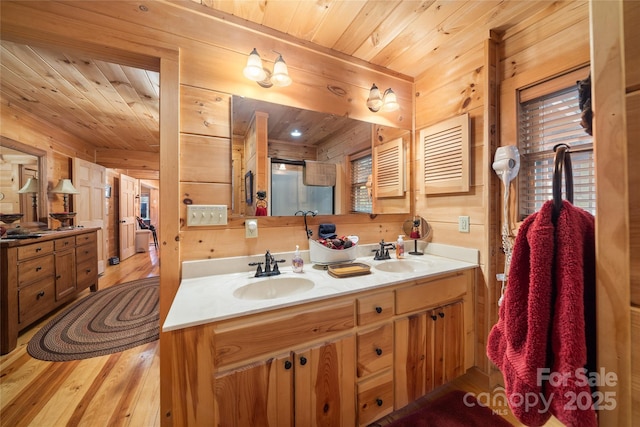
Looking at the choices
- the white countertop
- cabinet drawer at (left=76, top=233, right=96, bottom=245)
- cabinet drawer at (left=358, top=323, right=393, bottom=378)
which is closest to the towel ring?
the white countertop

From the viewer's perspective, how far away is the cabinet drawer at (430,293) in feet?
3.99

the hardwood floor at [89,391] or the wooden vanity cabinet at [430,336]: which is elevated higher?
the wooden vanity cabinet at [430,336]

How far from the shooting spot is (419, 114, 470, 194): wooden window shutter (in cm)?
160

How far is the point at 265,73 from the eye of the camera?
4.53 ft

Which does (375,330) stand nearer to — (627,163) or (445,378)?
(445,378)

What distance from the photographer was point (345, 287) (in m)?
1.09

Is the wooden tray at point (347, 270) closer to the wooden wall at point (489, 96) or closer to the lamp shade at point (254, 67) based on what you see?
the wooden wall at point (489, 96)

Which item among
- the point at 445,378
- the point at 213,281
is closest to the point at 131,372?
the point at 213,281

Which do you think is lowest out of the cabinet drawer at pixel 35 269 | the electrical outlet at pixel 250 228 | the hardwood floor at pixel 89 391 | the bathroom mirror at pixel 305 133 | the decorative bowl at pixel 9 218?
the hardwood floor at pixel 89 391

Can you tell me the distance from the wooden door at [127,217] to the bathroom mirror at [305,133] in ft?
16.8

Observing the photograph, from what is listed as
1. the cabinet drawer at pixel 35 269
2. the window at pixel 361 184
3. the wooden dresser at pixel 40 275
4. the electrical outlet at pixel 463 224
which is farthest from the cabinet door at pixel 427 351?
the cabinet drawer at pixel 35 269

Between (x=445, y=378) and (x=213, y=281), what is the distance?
1479 mm

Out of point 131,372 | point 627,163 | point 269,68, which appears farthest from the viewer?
point 131,372

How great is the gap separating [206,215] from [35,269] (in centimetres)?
223
